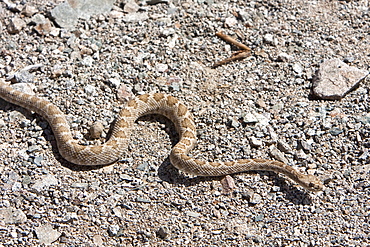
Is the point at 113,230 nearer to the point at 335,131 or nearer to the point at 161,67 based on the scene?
the point at 161,67

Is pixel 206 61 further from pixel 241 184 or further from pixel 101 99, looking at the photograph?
pixel 241 184

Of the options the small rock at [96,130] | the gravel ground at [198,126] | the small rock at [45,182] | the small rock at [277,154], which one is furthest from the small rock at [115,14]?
the small rock at [277,154]

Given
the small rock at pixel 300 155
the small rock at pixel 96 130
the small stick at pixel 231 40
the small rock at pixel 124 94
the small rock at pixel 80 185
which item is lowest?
the small rock at pixel 80 185

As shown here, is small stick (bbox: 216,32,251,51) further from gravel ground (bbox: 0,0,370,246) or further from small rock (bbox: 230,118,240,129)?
small rock (bbox: 230,118,240,129)

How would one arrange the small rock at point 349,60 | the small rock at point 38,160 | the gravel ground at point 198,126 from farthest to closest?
the small rock at point 349,60
the small rock at point 38,160
the gravel ground at point 198,126

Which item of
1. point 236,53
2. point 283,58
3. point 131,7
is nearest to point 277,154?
point 283,58

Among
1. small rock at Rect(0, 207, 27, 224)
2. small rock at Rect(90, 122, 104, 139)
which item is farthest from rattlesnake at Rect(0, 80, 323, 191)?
small rock at Rect(0, 207, 27, 224)

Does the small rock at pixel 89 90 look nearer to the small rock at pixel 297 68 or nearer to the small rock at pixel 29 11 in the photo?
the small rock at pixel 29 11

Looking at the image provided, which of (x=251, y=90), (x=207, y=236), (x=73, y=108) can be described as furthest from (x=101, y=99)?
(x=207, y=236)
